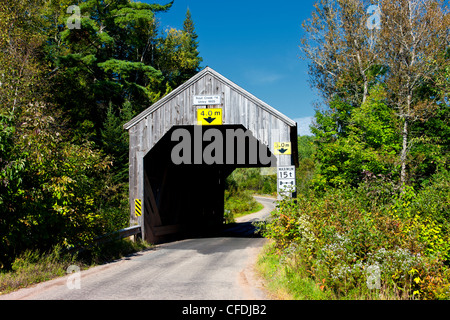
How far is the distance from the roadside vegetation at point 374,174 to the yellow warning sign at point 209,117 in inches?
198

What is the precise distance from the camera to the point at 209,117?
15094 millimetres

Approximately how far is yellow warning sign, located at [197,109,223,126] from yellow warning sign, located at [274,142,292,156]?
276cm

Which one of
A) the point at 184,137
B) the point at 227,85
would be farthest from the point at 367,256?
the point at 184,137

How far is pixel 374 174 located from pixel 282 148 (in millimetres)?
8203

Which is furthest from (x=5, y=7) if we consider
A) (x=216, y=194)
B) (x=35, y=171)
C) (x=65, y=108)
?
(x=216, y=194)

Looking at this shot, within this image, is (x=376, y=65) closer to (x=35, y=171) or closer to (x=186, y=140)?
(x=186, y=140)

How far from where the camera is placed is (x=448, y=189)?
10.5m

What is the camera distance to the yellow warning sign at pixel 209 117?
15000 millimetres

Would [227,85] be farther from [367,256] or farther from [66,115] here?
[66,115]

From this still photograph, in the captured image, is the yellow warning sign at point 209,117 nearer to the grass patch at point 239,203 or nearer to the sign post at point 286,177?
the sign post at point 286,177

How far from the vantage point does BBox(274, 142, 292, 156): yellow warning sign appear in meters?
13.8

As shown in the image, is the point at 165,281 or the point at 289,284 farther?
the point at 165,281

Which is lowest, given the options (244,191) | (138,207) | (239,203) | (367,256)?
(239,203)

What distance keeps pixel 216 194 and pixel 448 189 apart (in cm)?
1783
